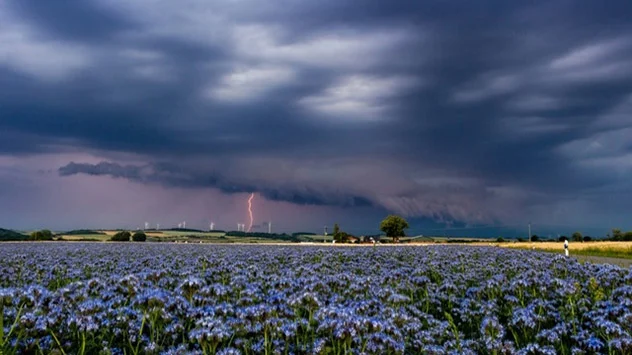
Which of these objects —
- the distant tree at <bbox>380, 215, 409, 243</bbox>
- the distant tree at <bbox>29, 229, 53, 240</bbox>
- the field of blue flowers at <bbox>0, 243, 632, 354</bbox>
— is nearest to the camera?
the field of blue flowers at <bbox>0, 243, 632, 354</bbox>

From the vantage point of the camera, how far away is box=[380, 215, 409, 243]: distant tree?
308ft

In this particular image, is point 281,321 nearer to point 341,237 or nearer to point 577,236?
point 341,237

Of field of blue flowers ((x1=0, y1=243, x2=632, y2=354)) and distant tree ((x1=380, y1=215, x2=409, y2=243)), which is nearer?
field of blue flowers ((x1=0, y1=243, x2=632, y2=354))

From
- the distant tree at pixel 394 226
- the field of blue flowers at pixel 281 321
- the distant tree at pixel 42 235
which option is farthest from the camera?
the distant tree at pixel 394 226

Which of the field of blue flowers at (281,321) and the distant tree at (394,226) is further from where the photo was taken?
the distant tree at (394,226)

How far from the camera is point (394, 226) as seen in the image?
308ft

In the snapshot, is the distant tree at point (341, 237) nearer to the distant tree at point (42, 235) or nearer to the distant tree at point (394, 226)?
the distant tree at point (394, 226)

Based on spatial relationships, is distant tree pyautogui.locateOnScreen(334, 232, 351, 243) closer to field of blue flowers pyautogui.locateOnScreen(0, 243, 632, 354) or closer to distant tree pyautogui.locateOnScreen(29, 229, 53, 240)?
distant tree pyautogui.locateOnScreen(29, 229, 53, 240)

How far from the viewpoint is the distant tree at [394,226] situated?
93812mm

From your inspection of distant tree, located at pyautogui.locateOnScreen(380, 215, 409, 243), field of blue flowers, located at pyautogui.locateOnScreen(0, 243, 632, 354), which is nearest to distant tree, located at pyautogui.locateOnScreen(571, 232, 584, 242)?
distant tree, located at pyautogui.locateOnScreen(380, 215, 409, 243)

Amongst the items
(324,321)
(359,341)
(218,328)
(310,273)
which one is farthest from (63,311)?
(310,273)

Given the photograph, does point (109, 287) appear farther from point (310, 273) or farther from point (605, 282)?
point (605, 282)

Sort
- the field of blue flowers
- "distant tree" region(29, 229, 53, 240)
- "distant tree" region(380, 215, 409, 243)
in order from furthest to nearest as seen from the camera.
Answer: "distant tree" region(380, 215, 409, 243) < "distant tree" region(29, 229, 53, 240) < the field of blue flowers

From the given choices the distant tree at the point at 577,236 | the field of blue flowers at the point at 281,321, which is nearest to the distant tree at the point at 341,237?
the distant tree at the point at 577,236
